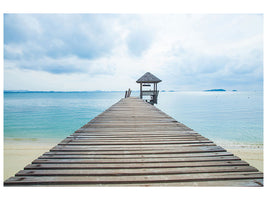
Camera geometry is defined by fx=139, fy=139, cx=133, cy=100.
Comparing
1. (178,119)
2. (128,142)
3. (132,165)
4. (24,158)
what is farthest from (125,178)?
(178,119)

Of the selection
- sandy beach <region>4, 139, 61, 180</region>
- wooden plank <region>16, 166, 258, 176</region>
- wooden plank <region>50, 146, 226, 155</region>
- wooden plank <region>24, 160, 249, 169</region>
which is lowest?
sandy beach <region>4, 139, 61, 180</region>

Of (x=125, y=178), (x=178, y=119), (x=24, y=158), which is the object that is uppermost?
(x=125, y=178)

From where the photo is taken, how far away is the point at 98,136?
126 inches

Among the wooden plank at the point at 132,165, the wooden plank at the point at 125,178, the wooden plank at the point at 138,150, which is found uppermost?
the wooden plank at the point at 138,150

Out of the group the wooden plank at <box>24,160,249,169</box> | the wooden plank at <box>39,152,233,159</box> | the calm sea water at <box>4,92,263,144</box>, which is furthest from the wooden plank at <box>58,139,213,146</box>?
the calm sea water at <box>4,92,263,144</box>

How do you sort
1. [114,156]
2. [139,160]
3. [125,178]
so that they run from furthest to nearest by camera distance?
[114,156] → [139,160] → [125,178]

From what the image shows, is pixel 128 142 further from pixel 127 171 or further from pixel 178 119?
pixel 178 119

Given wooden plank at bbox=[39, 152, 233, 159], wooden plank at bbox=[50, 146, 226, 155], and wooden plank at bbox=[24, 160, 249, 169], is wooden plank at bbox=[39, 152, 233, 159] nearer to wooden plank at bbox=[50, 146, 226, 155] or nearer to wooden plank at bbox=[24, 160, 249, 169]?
wooden plank at bbox=[50, 146, 226, 155]

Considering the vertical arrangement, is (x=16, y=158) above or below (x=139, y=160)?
below

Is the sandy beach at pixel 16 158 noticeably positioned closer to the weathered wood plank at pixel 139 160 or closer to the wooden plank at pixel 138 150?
the wooden plank at pixel 138 150

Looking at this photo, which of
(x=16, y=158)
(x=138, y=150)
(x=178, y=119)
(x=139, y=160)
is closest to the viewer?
(x=139, y=160)

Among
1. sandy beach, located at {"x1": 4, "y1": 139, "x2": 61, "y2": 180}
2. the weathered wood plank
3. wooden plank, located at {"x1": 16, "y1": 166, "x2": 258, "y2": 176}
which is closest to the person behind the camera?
wooden plank, located at {"x1": 16, "y1": 166, "x2": 258, "y2": 176}

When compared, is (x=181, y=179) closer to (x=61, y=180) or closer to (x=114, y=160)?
(x=114, y=160)

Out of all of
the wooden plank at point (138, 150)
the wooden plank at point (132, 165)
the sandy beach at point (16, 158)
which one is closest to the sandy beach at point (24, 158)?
the sandy beach at point (16, 158)
